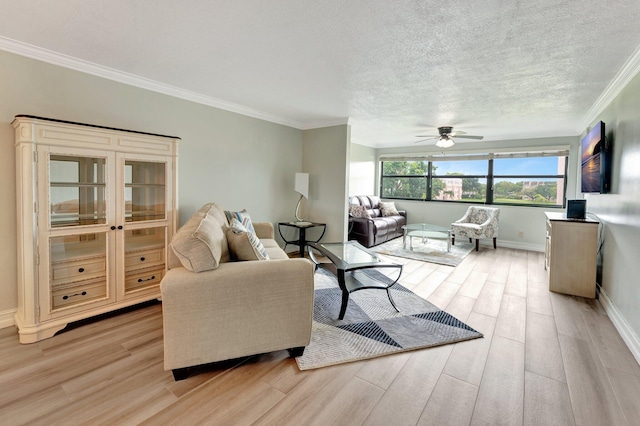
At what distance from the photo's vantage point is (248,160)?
425 cm

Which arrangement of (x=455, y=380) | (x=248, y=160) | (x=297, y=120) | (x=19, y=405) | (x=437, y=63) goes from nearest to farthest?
(x=19, y=405) → (x=455, y=380) → (x=437, y=63) → (x=248, y=160) → (x=297, y=120)

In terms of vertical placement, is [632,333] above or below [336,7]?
below

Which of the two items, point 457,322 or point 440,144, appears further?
point 440,144

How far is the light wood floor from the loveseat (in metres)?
3.18

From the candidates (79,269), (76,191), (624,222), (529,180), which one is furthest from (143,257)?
(529,180)

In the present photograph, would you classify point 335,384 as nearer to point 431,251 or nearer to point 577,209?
point 577,209

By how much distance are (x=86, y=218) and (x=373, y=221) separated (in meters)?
4.42

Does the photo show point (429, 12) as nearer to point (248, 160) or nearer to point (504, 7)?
point (504, 7)

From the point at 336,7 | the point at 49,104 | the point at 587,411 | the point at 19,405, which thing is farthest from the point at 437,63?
the point at 19,405

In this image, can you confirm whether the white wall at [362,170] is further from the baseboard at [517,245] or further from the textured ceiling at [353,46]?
the textured ceiling at [353,46]

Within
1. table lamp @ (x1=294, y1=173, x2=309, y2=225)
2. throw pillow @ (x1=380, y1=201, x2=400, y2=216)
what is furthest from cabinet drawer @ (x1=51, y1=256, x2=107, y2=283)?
throw pillow @ (x1=380, y1=201, x2=400, y2=216)

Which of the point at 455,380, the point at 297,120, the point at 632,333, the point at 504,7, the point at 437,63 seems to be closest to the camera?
the point at 504,7

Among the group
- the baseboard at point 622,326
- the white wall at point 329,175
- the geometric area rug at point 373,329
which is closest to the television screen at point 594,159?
the baseboard at point 622,326

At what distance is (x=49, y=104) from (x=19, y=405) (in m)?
2.26
